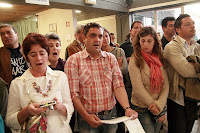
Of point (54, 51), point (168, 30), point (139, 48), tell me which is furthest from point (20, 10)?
point (139, 48)

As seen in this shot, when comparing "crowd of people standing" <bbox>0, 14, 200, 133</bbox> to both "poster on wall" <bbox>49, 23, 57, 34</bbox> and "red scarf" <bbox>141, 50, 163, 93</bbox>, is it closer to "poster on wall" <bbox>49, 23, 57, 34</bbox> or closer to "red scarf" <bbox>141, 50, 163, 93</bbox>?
"red scarf" <bbox>141, 50, 163, 93</bbox>

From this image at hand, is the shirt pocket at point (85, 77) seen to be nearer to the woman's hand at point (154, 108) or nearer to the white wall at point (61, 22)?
the woman's hand at point (154, 108)

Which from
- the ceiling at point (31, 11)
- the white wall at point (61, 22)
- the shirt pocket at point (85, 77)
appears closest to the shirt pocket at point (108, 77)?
the shirt pocket at point (85, 77)

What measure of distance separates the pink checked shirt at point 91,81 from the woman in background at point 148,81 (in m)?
0.26

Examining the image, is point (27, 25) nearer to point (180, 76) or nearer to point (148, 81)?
point (148, 81)

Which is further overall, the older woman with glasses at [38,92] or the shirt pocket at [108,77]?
the shirt pocket at [108,77]

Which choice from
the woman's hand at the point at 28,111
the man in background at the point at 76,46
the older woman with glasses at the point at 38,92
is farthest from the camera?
the man in background at the point at 76,46

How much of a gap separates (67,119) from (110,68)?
0.64 meters

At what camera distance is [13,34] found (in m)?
1.92

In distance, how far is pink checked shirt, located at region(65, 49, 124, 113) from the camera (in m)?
1.46

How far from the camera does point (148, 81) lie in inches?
65.2

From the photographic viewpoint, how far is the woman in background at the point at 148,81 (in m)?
1.62

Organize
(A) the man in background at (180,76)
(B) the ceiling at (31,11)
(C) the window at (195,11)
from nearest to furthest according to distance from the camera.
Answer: (A) the man in background at (180,76)
(C) the window at (195,11)
(B) the ceiling at (31,11)

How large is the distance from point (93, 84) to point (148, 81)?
62 cm
